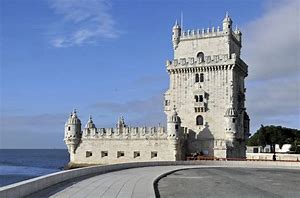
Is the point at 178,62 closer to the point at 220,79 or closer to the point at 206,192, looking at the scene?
the point at 220,79

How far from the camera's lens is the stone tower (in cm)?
5556

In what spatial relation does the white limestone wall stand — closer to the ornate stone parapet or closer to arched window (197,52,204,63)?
the ornate stone parapet

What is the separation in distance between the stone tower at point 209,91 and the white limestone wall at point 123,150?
12.0 feet

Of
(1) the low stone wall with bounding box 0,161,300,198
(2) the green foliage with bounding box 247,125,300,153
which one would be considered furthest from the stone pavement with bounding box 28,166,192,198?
(2) the green foliage with bounding box 247,125,300,153

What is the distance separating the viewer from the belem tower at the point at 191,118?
55000 mm

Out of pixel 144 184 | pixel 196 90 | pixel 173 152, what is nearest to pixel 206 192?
pixel 144 184

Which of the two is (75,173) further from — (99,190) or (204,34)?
(204,34)

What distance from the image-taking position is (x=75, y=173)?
2680 cm

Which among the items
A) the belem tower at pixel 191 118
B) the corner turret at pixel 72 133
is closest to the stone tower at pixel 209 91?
the belem tower at pixel 191 118

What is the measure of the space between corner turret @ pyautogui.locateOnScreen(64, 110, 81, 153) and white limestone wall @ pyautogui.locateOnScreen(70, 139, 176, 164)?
0.77m

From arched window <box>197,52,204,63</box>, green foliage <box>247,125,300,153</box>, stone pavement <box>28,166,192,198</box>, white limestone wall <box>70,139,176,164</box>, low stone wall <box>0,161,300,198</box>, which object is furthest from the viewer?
green foliage <box>247,125,300,153</box>

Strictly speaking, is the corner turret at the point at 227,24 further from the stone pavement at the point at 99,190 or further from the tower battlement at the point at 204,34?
the stone pavement at the point at 99,190

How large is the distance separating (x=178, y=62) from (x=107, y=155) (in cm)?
1550

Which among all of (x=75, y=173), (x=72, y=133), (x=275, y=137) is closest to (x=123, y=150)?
(x=72, y=133)
